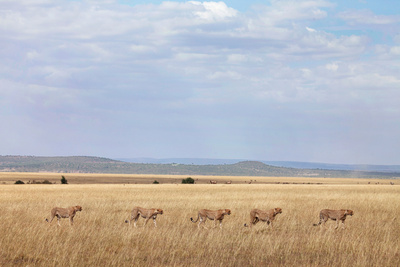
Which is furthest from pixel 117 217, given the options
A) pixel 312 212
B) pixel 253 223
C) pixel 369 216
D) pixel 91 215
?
pixel 369 216

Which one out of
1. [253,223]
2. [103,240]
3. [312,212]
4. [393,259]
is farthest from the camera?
[312,212]

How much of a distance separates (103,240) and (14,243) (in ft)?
8.11

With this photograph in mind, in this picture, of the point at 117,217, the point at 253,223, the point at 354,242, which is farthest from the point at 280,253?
the point at 117,217

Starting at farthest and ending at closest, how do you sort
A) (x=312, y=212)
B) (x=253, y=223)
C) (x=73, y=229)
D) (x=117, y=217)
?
(x=312, y=212) → (x=117, y=217) → (x=253, y=223) → (x=73, y=229)

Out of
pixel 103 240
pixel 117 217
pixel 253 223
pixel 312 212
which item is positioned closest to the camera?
pixel 103 240

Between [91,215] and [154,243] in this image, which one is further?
[91,215]

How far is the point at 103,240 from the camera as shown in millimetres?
14289

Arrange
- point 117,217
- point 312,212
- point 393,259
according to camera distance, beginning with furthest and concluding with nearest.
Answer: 1. point 312,212
2. point 117,217
3. point 393,259

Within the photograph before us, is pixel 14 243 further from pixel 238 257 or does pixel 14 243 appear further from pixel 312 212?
pixel 312 212

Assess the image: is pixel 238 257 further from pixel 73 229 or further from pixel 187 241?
pixel 73 229

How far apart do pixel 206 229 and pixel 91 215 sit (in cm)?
637

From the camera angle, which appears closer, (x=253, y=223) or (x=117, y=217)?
→ (x=253, y=223)

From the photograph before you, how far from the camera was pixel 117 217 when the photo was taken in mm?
20578

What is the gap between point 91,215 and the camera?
2084cm
